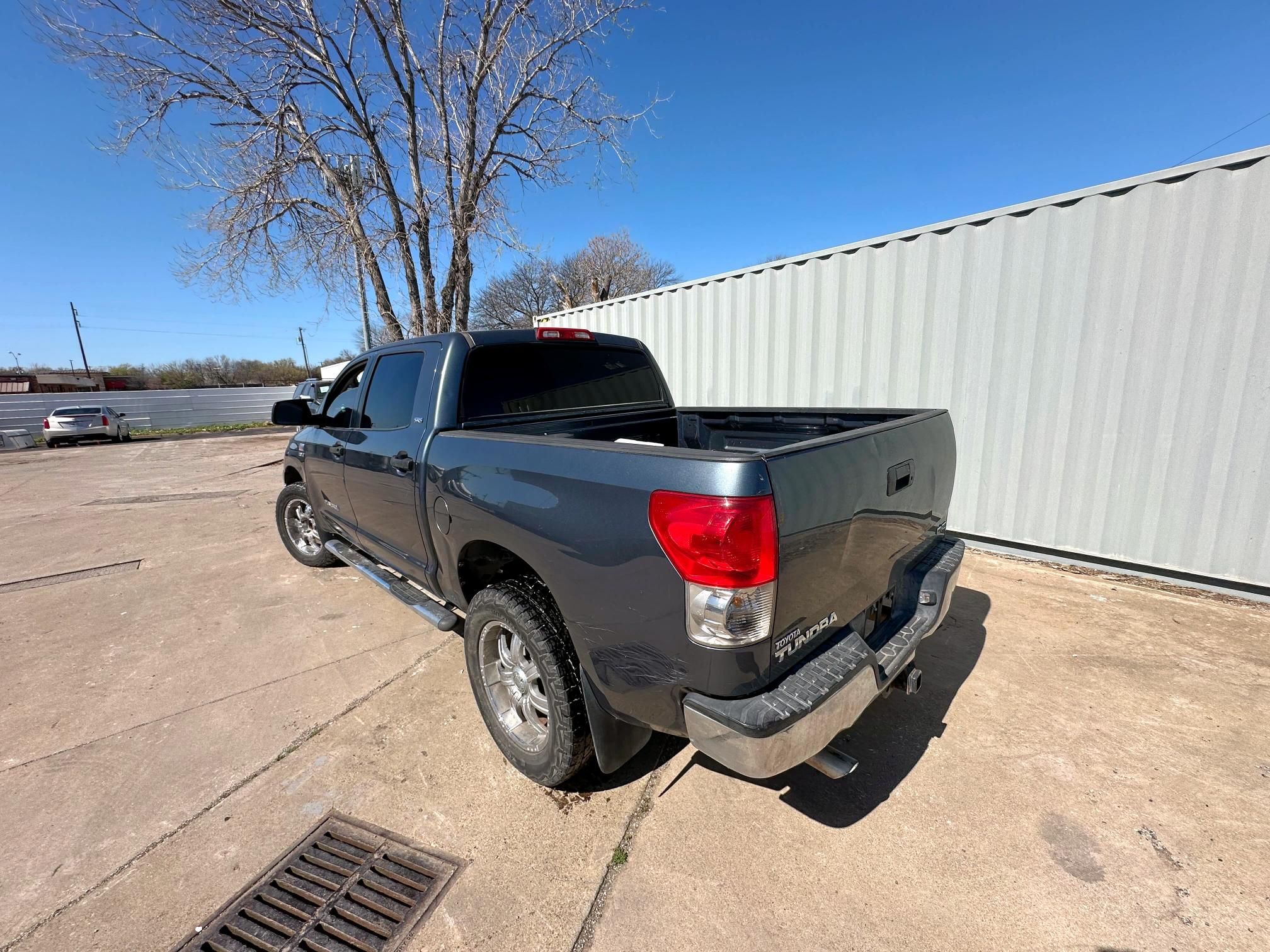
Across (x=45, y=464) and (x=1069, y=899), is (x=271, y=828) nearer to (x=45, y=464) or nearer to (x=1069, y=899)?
(x=1069, y=899)

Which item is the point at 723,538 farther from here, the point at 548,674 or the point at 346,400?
the point at 346,400

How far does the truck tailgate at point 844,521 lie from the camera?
158 centimetres

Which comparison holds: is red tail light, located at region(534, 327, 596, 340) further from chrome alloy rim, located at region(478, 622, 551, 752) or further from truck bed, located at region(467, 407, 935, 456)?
chrome alloy rim, located at region(478, 622, 551, 752)

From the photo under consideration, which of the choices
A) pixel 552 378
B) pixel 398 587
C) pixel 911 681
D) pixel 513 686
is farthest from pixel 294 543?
pixel 911 681

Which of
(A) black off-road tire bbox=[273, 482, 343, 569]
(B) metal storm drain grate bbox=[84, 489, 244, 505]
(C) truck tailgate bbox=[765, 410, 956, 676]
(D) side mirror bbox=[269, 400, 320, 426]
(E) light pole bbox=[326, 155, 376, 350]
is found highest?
(E) light pole bbox=[326, 155, 376, 350]

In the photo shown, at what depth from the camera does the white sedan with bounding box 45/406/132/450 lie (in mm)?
19078

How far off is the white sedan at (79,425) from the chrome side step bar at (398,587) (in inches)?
942

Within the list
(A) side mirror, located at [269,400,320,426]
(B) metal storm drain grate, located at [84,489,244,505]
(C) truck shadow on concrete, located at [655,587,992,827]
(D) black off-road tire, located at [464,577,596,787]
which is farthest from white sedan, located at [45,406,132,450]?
(C) truck shadow on concrete, located at [655,587,992,827]

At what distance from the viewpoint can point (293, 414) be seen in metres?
3.61

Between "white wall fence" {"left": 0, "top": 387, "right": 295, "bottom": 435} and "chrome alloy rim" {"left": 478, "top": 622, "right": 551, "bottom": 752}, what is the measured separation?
28.0 m

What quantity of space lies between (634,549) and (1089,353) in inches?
189

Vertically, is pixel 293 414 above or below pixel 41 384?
below

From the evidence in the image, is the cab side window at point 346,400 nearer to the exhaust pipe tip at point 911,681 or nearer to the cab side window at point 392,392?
the cab side window at point 392,392

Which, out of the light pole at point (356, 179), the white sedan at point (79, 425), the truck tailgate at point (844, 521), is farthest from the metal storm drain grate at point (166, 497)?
the white sedan at point (79, 425)
